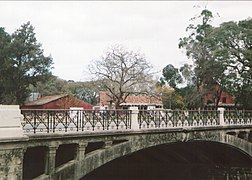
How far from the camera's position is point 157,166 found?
902 inches

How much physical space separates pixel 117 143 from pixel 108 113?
120 cm

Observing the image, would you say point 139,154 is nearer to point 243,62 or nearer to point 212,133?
point 212,133

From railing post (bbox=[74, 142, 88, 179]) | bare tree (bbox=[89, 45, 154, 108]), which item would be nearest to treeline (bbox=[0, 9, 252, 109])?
bare tree (bbox=[89, 45, 154, 108])

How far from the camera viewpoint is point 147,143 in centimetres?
1438

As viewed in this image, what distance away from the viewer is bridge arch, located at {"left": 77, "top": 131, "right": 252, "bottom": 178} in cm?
1209

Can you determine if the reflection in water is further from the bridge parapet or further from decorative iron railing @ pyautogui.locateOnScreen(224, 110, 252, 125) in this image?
the bridge parapet

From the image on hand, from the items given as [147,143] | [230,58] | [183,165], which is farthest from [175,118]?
[230,58]

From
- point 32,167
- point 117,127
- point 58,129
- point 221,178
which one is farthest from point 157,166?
point 58,129

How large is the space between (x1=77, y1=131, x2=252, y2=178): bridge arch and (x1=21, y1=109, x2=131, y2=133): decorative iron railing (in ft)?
2.52

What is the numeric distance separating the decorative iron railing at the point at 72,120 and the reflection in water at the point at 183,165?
8.50 meters

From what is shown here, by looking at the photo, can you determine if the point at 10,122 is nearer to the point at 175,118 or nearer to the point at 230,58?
the point at 175,118

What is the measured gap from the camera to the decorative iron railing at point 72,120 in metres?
11.0

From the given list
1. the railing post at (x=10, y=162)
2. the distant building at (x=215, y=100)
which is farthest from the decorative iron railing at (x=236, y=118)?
the distant building at (x=215, y=100)

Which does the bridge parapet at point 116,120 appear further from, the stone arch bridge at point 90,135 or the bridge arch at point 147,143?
the bridge arch at point 147,143
